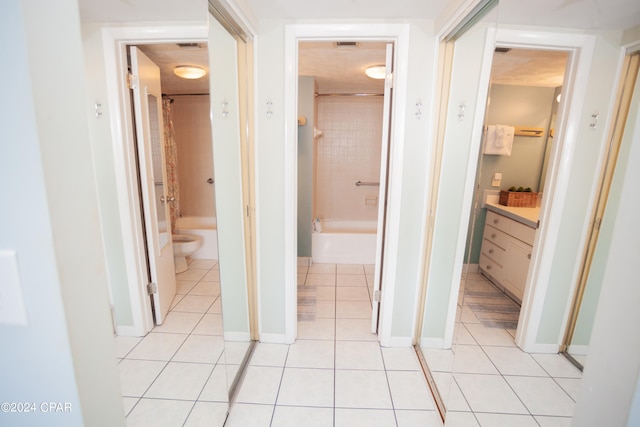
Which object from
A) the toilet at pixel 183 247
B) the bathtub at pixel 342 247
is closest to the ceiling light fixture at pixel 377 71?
the bathtub at pixel 342 247

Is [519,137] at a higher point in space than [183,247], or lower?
higher

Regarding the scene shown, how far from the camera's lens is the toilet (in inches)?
42.3

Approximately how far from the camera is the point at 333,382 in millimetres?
1741

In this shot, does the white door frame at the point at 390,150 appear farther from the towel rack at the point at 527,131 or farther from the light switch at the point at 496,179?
the towel rack at the point at 527,131

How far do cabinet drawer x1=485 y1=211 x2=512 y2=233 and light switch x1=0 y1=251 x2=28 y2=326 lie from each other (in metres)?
1.40

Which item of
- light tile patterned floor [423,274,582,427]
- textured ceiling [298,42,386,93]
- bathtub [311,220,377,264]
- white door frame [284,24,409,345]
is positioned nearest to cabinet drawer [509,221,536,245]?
light tile patterned floor [423,274,582,427]

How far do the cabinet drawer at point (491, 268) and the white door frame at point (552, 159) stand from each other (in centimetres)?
18

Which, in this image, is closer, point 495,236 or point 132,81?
point 132,81

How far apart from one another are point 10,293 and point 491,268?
150 centimetres

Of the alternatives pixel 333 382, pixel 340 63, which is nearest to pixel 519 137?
pixel 333 382

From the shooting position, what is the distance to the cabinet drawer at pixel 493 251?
3.90ft

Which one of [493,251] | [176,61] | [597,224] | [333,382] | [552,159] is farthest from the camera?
[333,382]

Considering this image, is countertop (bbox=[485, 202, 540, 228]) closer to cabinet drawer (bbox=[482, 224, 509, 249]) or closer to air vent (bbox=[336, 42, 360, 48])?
cabinet drawer (bbox=[482, 224, 509, 249])

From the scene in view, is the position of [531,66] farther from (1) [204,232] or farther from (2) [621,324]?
(1) [204,232]
